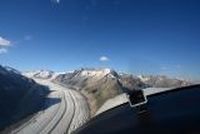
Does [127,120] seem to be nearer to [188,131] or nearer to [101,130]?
[101,130]

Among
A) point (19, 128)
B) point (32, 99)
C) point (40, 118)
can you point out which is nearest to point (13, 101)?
point (32, 99)

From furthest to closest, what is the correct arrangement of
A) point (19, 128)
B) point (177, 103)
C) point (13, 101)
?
point (13, 101) < point (19, 128) < point (177, 103)

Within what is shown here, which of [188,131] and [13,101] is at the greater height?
[13,101]

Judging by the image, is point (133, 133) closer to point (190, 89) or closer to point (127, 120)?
point (127, 120)

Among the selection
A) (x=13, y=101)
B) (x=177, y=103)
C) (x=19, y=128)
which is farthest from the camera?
(x=13, y=101)

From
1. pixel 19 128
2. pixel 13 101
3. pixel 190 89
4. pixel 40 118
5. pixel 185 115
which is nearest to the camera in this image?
pixel 185 115

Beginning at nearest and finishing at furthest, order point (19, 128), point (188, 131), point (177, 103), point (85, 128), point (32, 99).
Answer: point (188, 131) → point (85, 128) → point (177, 103) → point (19, 128) → point (32, 99)

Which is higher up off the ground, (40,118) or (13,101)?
(13,101)

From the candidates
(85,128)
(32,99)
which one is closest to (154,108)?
(85,128)

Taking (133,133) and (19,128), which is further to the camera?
(19,128)
